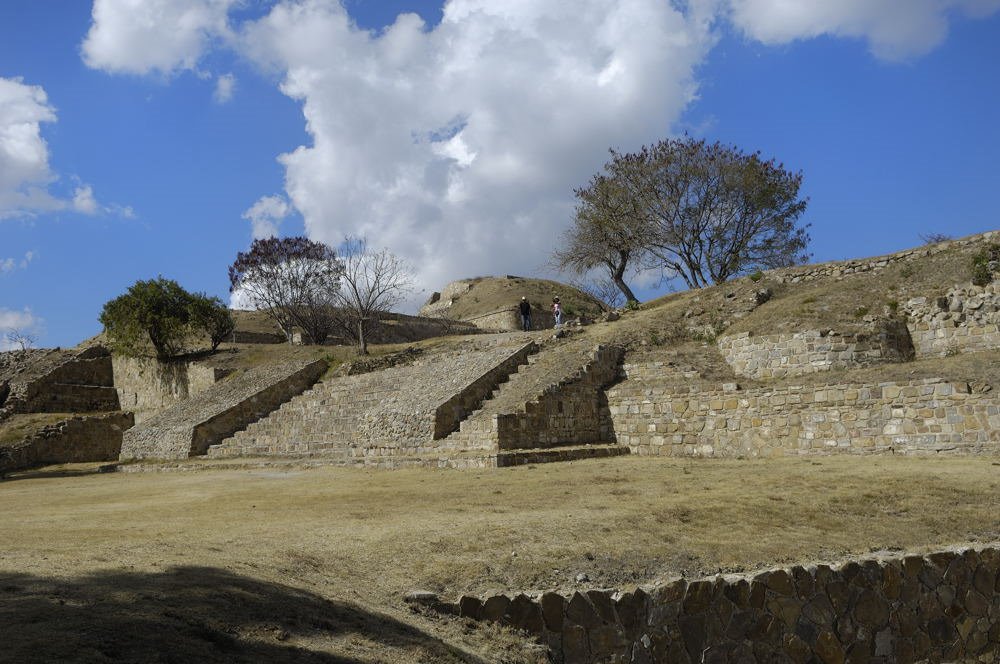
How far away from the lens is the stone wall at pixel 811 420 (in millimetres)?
12805

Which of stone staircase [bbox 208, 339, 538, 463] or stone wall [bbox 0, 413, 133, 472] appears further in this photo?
stone wall [bbox 0, 413, 133, 472]

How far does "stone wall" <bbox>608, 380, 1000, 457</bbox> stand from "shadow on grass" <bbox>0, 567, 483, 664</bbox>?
32.4ft

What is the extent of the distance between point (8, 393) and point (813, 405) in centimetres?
3018

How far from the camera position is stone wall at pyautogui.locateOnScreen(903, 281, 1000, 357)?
16453 mm

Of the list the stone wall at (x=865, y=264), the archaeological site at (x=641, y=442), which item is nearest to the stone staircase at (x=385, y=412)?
the archaeological site at (x=641, y=442)

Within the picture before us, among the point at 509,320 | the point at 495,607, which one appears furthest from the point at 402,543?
the point at 509,320

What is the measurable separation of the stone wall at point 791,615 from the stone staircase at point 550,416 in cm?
763

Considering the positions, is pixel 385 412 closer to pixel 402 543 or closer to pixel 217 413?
pixel 217 413

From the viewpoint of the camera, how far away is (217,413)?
24.1 meters

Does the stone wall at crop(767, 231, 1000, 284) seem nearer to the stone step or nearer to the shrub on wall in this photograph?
the shrub on wall

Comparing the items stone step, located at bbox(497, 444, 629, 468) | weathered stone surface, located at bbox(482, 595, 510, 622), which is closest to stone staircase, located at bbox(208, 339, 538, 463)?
stone step, located at bbox(497, 444, 629, 468)

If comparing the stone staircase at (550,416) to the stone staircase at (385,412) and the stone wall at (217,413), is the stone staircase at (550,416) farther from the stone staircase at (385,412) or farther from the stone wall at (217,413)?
the stone wall at (217,413)

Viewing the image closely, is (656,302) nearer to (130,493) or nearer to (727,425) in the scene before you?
(727,425)

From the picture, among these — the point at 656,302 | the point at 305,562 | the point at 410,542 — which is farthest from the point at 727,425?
the point at 656,302
